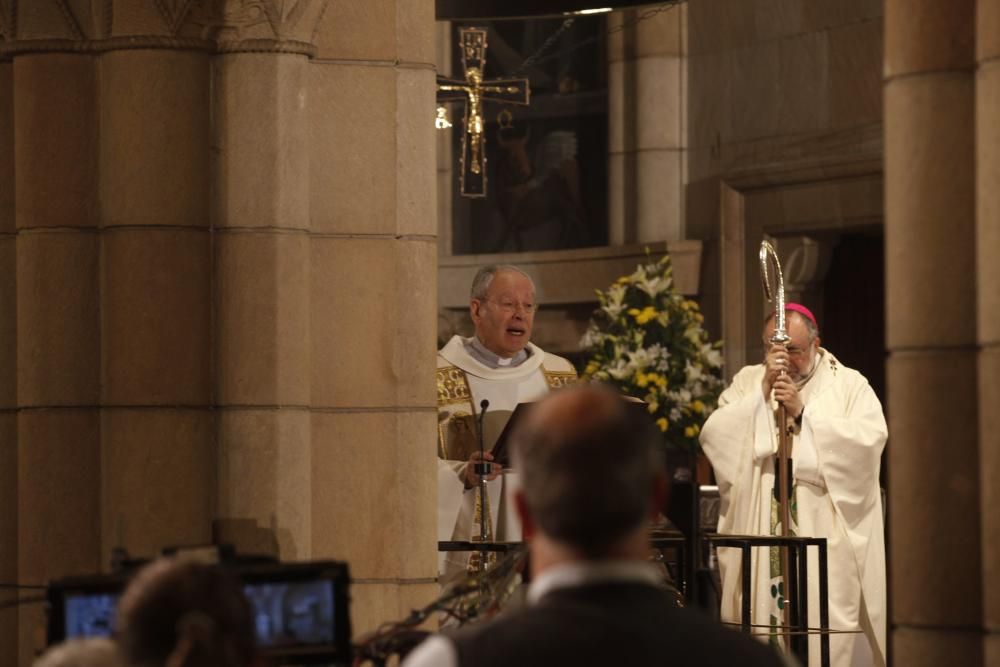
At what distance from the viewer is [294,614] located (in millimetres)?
3686

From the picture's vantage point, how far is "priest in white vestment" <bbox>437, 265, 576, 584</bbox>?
7887mm

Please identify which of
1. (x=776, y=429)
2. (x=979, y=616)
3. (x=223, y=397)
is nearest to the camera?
(x=979, y=616)

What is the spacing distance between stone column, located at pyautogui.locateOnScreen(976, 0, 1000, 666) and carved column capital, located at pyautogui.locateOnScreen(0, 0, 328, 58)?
243 cm

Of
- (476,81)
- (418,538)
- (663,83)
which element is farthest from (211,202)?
(663,83)

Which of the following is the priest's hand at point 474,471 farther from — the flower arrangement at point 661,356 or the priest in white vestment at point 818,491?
the flower arrangement at point 661,356

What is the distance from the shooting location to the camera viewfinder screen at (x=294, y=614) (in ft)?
12.0

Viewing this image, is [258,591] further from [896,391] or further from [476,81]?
[476,81]

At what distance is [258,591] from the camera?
3.66m

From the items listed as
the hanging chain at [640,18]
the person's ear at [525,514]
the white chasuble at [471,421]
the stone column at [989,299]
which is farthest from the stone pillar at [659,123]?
the person's ear at [525,514]

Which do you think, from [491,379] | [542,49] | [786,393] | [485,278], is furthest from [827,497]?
[542,49]

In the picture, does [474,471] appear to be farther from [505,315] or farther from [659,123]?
[659,123]

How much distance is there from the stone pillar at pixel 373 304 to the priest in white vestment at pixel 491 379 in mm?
1823

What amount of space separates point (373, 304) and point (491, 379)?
2.46 m

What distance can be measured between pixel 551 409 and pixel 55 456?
11.5 ft
